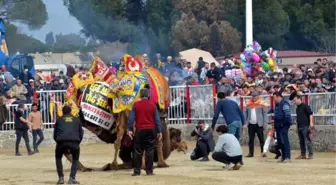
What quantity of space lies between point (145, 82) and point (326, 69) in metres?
12.1

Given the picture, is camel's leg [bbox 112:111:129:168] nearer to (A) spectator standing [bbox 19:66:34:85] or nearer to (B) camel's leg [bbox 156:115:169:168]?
(B) camel's leg [bbox 156:115:169:168]

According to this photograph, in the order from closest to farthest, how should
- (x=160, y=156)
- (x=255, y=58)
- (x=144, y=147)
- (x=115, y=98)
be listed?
(x=144, y=147), (x=115, y=98), (x=160, y=156), (x=255, y=58)

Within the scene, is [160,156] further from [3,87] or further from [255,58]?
[255,58]

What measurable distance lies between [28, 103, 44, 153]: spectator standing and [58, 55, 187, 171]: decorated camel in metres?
7.06

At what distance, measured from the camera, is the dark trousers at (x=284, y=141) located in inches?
915

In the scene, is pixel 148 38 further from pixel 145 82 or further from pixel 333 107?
pixel 145 82

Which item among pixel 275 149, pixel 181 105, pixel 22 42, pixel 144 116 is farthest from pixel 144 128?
pixel 22 42

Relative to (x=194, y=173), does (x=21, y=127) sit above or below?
above

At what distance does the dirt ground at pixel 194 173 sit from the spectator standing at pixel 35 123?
260 centimetres

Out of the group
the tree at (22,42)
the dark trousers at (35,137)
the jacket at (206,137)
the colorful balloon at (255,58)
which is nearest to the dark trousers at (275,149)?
the jacket at (206,137)

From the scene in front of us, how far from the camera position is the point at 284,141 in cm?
2323

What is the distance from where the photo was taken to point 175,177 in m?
19.4

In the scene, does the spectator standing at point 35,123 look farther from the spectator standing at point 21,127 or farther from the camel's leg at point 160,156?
the camel's leg at point 160,156

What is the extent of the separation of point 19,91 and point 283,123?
12.1 m
